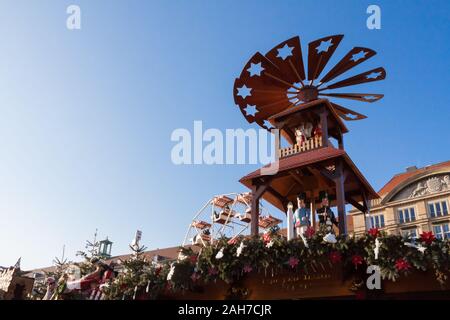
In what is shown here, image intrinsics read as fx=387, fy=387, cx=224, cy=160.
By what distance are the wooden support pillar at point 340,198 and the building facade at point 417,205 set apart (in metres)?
29.5

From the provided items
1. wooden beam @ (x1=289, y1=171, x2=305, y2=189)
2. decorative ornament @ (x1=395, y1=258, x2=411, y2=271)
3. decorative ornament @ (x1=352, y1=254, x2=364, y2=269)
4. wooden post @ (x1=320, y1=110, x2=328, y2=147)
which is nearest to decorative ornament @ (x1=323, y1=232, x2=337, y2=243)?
decorative ornament @ (x1=352, y1=254, x2=364, y2=269)

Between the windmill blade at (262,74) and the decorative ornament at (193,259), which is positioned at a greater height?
the windmill blade at (262,74)

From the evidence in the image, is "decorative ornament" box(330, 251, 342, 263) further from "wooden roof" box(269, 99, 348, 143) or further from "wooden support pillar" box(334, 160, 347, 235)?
"wooden roof" box(269, 99, 348, 143)

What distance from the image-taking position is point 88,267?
10.8m

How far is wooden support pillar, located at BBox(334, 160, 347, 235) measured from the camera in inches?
364

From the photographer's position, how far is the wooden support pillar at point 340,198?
30.4 feet

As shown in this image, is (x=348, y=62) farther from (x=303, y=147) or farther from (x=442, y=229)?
(x=442, y=229)

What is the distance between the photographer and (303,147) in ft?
36.5

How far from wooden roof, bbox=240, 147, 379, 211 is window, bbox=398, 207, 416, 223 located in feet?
101

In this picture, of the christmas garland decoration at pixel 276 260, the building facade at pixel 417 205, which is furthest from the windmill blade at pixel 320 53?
the building facade at pixel 417 205

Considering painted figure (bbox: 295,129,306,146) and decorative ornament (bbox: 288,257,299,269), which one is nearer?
decorative ornament (bbox: 288,257,299,269)

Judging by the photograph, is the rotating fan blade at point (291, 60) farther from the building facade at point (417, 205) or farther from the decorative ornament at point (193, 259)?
the building facade at point (417, 205)
